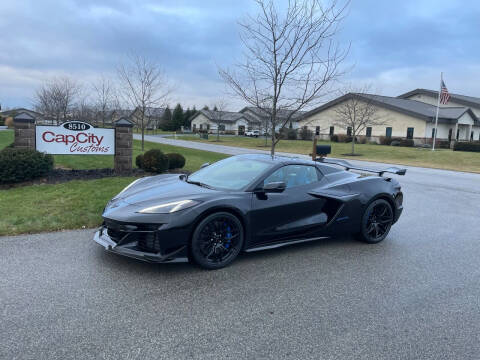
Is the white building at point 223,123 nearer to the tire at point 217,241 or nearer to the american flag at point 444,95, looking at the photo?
the american flag at point 444,95

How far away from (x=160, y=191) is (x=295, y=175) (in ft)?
5.95

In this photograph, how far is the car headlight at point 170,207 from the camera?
4055mm

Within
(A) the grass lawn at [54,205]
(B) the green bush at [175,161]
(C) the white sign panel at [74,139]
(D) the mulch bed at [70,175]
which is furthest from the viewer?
(B) the green bush at [175,161]

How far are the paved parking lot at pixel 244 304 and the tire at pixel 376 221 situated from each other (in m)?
0.37

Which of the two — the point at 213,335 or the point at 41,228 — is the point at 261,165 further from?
the point at 41,228

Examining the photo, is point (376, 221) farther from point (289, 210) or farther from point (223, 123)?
point (223, 123)

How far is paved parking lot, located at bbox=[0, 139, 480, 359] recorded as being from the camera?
283 cm

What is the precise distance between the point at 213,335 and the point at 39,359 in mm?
1217

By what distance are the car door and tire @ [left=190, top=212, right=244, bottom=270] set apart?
0.79 feet

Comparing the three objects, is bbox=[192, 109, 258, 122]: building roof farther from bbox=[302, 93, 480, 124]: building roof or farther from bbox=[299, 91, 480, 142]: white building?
bbox=[302, 93, 480, 124]: building roof

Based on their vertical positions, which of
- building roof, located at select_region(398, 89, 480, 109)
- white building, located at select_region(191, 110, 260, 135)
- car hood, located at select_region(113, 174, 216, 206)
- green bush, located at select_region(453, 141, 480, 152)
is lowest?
car hood, located at select_region(113, 174, 216, 206)

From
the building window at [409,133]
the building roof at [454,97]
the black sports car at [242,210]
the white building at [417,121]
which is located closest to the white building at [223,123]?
the building roof at [454,97]

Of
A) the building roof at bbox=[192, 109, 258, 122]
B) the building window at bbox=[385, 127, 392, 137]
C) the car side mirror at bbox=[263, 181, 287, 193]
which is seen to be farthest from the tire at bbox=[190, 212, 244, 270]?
the building roof at bbox=[192, 109, 258, 122]

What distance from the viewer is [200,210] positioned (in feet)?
13.5
